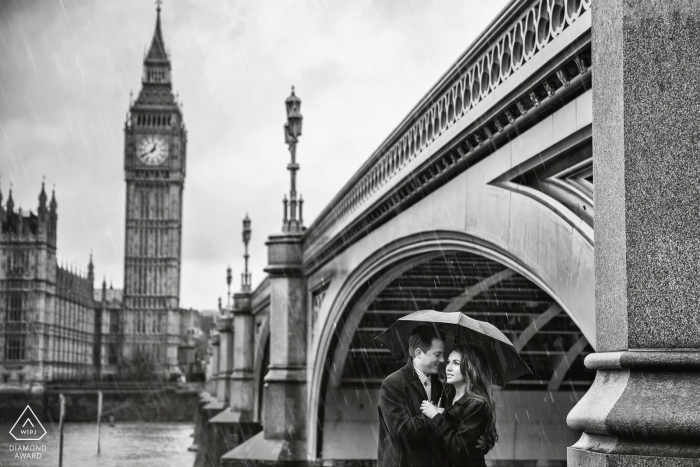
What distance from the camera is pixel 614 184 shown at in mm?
2986

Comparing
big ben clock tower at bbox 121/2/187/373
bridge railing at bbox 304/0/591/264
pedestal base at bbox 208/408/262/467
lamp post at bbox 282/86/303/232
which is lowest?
pedestal base at bbox 208/408/262/467

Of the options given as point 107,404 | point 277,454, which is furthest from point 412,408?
point 107,404

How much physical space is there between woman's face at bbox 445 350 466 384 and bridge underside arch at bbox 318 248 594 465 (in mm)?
8895

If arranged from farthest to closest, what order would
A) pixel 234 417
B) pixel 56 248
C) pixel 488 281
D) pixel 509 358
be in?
pixel 56 248 < pixel 234 417 < pixel 488 281 < pixel 509 358

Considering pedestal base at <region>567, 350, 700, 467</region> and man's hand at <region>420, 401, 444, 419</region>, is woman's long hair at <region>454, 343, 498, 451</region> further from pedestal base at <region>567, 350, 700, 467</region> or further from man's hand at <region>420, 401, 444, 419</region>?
pedestal base at <region>567, 350, 700, 467</region>

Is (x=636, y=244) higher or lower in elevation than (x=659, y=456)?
higher

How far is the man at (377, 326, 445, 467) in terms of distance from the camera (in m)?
3.60

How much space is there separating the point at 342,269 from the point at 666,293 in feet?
33.3

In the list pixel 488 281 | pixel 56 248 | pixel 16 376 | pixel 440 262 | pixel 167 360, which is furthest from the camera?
pixel 167 360

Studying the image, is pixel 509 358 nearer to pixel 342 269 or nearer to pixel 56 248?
pixel 342 269

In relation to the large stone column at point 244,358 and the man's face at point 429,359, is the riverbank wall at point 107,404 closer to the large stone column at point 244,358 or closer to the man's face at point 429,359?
the large stone column at point 244,358

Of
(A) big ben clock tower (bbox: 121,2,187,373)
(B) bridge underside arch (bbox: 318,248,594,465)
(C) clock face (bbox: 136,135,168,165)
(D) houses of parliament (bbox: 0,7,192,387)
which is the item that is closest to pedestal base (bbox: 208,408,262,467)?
(B) bridge underside arch (bbox: 318,248,594,465)

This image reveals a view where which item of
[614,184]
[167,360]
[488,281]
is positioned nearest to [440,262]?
[488,281]

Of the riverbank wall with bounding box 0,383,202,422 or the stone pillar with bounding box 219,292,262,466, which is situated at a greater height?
the stone pillar with bounding box 219,292,262,466
